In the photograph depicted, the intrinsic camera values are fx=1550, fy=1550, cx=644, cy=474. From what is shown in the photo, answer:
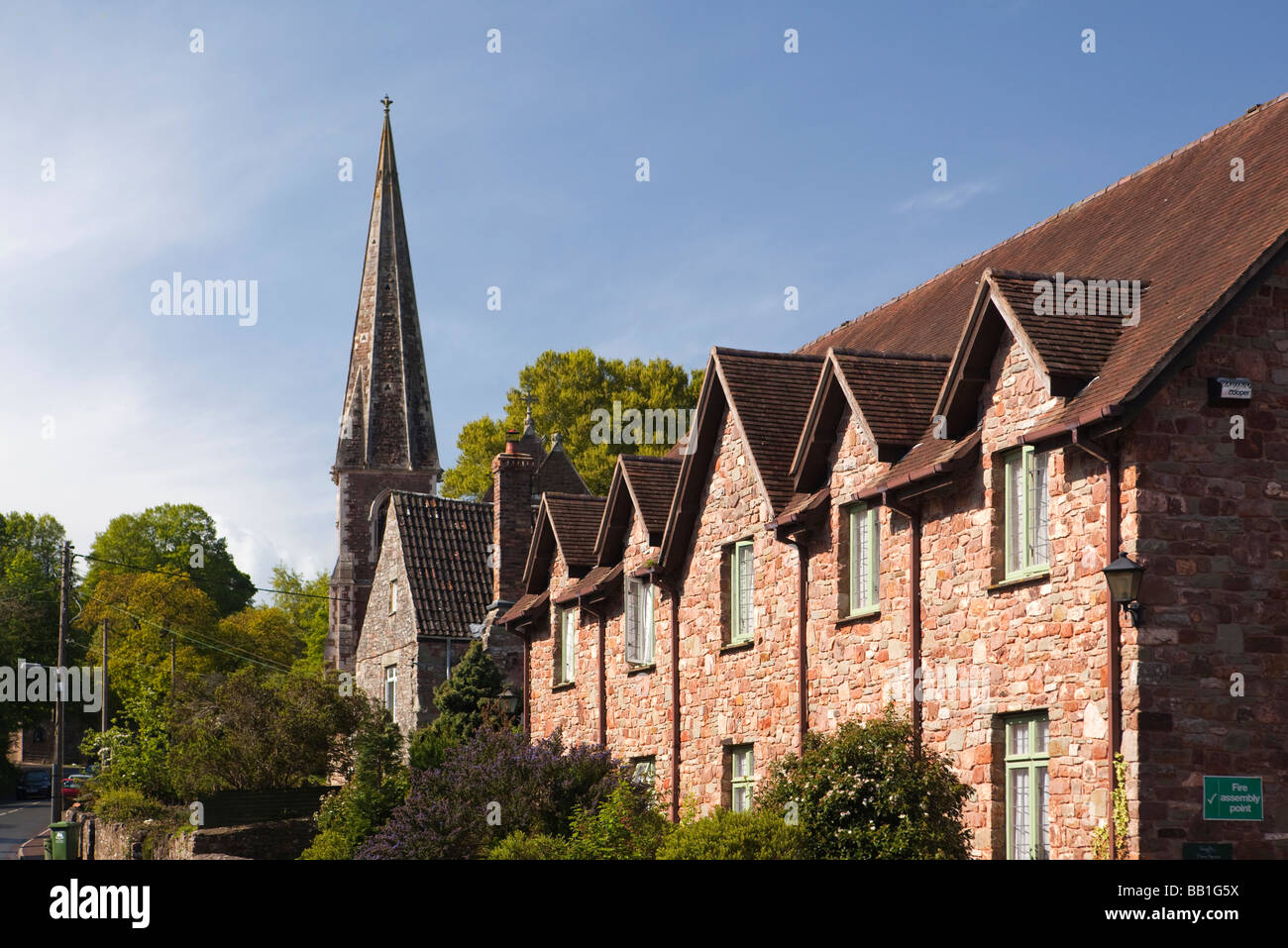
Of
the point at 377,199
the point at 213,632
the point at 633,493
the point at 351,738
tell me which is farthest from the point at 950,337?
the point at 213,632

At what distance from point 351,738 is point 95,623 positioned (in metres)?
50.1

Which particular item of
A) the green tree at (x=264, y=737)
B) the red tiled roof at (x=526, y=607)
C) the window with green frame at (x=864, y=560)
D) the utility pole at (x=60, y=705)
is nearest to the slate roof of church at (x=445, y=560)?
the green tree at (x=264, y=737)

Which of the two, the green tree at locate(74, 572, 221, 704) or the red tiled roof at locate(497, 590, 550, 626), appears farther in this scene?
the green tree at locate(74, 572, 221, 704)

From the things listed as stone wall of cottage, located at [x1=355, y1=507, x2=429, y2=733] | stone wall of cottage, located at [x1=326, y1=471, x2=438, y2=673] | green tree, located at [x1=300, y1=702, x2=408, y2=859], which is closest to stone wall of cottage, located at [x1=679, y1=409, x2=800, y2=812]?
green tree, located at [x1=300, y1=702, x2=408, y2=859]

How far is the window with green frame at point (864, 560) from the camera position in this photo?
1795 centimetres

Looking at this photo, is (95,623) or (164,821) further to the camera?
(95,623)

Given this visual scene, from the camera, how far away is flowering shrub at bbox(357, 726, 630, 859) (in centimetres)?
2095

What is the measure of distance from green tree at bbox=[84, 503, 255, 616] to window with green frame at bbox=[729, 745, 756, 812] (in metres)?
68.4

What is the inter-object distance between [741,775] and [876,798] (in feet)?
18.3

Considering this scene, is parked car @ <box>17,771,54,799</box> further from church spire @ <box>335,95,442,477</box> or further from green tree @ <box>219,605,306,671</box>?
church spire @ <box>335,95,442,477</box>

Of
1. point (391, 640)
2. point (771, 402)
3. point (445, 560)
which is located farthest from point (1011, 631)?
point (391, 640)

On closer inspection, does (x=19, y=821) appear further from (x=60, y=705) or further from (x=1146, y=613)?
(x=1146, y=613)

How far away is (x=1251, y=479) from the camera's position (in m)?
13.8
